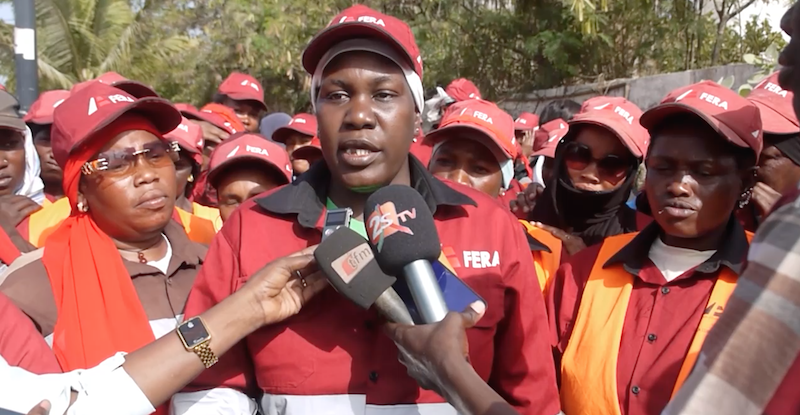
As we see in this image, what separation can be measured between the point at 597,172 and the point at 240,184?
7.06 feet

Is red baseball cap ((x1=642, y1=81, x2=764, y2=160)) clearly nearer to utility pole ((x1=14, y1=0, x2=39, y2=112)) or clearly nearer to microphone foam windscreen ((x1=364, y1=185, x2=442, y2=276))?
microphone foam windscreen ((x1=364, y1=185, x2=442, y2=276))

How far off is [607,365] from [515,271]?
57 centimetres

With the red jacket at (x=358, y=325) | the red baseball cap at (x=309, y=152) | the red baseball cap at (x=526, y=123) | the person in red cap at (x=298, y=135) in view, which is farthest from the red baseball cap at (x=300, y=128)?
the red jacket at (x=358, y=325)

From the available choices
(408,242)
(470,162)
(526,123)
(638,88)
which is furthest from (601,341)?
(638,88)

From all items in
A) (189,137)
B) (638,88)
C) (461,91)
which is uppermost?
(189,137)

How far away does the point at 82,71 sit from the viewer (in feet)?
69.7

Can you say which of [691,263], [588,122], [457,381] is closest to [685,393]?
[457,381]

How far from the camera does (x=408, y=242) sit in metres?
1.93

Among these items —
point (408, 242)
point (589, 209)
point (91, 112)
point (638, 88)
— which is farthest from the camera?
point (638, 88)

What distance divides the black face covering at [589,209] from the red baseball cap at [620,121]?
6.0 inches

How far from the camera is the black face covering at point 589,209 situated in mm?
3768

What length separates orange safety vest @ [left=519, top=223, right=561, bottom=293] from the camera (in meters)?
3.35

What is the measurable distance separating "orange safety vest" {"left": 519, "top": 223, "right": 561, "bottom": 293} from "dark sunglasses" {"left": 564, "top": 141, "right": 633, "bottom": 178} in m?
0.41

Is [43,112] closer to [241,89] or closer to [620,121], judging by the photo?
[241,89]
